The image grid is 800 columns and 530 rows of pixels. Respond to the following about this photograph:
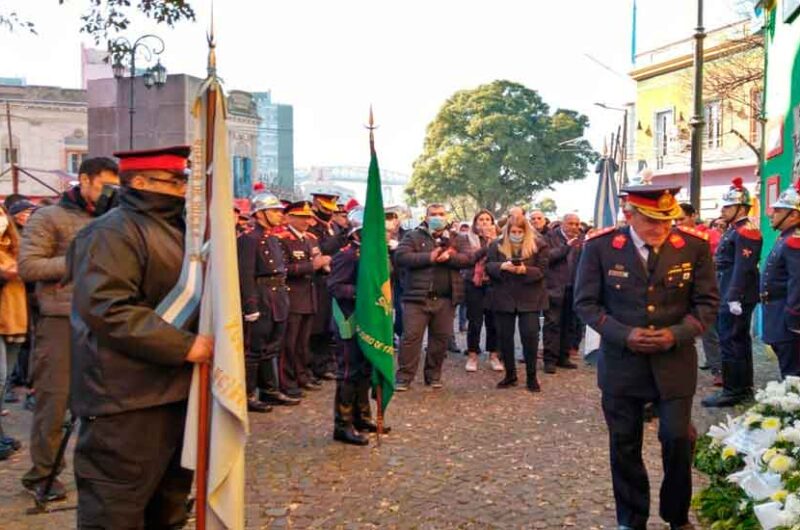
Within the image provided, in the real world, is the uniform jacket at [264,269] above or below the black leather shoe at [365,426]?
above

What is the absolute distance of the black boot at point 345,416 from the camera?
7.83 meters

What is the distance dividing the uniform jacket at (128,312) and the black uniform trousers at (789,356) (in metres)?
6.17

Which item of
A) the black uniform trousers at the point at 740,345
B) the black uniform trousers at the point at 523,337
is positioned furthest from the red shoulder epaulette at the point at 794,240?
the black uniform trousers at the point at 523,337

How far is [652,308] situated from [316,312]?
6.00 m

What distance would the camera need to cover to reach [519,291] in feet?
34.6

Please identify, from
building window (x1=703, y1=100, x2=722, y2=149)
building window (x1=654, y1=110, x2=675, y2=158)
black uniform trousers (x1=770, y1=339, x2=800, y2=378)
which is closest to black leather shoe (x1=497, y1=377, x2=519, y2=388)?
black uniform trousers (x1=770, y1=339, x2=800, y2=378)

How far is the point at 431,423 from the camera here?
28.6 feet

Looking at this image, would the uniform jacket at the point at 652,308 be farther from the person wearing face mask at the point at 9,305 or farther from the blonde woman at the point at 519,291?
the blonde woman at the point at 519,291

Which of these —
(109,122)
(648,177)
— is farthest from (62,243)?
(109,122)

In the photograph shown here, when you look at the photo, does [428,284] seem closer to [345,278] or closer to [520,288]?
[520,288]

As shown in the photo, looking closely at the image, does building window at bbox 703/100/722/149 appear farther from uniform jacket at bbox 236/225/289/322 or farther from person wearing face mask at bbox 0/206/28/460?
person wearing face mask at bbox 0/206/28/460

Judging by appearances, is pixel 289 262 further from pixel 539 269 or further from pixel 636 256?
pixel 636 256

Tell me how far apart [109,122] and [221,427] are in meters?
20.1

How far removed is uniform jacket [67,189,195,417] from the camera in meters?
3.68
